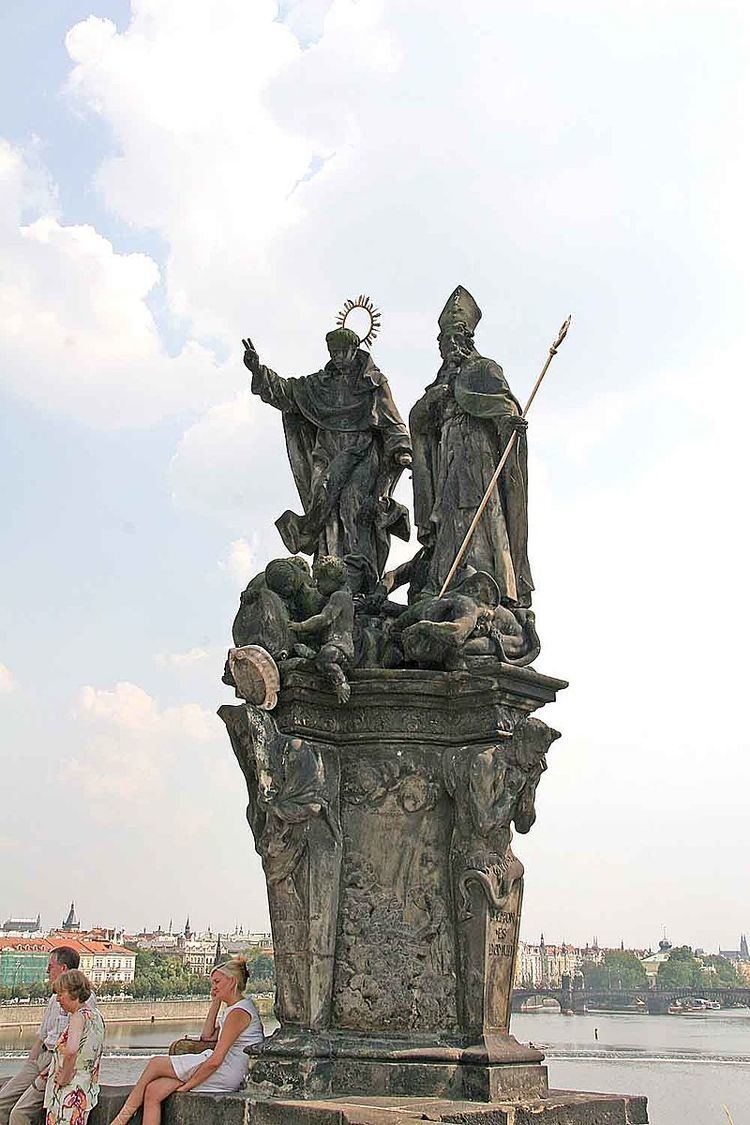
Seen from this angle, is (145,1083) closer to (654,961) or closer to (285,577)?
(285,577)

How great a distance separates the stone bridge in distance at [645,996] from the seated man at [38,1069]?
65.9 metres

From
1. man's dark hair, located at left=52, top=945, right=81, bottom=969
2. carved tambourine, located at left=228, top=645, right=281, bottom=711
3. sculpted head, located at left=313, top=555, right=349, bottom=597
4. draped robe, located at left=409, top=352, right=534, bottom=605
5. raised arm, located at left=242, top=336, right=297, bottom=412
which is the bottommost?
man's dark hair, located at left=52, top=945, right=81, bottom=969

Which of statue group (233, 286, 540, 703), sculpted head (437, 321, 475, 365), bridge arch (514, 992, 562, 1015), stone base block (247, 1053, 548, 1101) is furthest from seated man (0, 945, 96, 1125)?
bridge arch (514, 992, 562, 1015)

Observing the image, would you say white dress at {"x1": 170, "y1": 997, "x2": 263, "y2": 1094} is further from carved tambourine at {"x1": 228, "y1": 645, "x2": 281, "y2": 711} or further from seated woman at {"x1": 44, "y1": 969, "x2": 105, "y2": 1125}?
carved tambourine at {"x1": 228, "y1": 645, "x2": 281, "y2": 711}

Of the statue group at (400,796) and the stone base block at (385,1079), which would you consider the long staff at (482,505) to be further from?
the stone base block at (385,1079)

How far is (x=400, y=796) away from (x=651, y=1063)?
2375cm

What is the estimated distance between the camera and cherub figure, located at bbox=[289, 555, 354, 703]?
649cm

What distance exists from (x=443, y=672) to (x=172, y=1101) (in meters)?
2.56

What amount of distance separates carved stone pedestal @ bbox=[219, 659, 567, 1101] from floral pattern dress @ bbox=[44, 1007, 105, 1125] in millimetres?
795

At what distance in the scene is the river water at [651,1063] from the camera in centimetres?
1780

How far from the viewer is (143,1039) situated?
47.7 metres

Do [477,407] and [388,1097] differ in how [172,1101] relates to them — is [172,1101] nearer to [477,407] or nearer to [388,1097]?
[388,1097]

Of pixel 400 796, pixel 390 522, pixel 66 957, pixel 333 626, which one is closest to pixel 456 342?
pixel 390 522

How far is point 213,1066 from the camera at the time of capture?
5859mm
